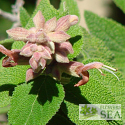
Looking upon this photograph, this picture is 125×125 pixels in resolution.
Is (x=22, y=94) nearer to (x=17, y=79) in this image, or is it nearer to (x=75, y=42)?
(x=17, y=79)

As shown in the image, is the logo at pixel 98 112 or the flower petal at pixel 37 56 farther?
the logo at pixel 98 112

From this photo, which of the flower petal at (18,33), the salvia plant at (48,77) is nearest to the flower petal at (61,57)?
the salvia plant at (48,77)

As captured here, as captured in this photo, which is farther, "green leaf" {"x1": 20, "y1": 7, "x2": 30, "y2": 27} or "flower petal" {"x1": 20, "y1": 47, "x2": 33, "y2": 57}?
"green leaf" {"x1": 20, "y1": 7, "x2": 30, "y2": 27}

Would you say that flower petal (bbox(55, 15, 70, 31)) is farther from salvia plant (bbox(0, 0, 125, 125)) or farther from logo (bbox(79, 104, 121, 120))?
logo (bbox(79, 104, 121, 120))

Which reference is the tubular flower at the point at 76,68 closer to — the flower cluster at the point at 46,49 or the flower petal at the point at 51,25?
the flower cluster at the point at 46,49

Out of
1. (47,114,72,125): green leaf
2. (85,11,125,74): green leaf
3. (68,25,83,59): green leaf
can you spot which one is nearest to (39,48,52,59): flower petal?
(68,25,83,59): green leaf

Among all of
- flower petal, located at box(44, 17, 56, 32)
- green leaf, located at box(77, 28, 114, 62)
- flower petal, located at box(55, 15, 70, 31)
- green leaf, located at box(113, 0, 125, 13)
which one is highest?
green leaf, located at box(113, 0, 125, 13)
